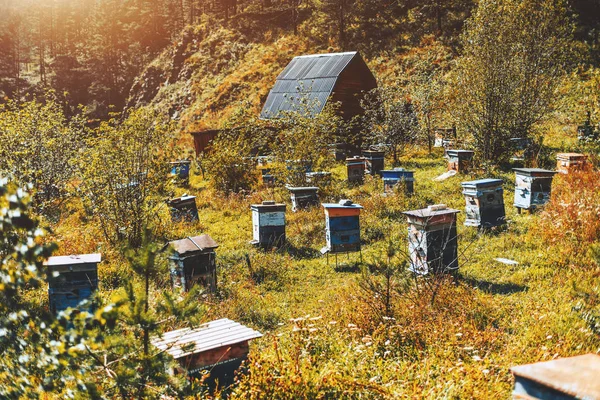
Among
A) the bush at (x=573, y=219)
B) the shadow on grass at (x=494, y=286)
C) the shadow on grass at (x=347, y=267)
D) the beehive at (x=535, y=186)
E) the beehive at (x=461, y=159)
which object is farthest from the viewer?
the beehive at (x=461, y=159)

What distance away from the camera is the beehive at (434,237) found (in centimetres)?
855

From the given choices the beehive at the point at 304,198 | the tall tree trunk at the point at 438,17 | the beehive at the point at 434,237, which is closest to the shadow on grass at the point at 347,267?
the beehive at the point at 434,237

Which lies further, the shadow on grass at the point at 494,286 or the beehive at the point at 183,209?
the beehive at the point at 183,209

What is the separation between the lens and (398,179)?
14047 mm

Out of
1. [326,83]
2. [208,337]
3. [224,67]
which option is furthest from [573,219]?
[224,67]

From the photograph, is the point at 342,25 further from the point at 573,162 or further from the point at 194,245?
the point at 194,245

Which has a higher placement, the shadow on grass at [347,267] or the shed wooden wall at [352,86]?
the shed wooden wall at [352,86]

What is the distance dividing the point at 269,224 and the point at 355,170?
665cm

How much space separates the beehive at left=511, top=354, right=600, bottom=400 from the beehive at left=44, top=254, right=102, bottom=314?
5612mm

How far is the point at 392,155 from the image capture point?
21438 mm

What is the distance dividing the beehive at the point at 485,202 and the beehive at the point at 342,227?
97.1 inches

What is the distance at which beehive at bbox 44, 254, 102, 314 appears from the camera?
6.99 meters

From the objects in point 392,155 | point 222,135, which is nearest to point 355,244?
point 222,135

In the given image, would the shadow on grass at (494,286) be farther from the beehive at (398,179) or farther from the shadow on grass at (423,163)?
the shadow on grass at (423,163)
